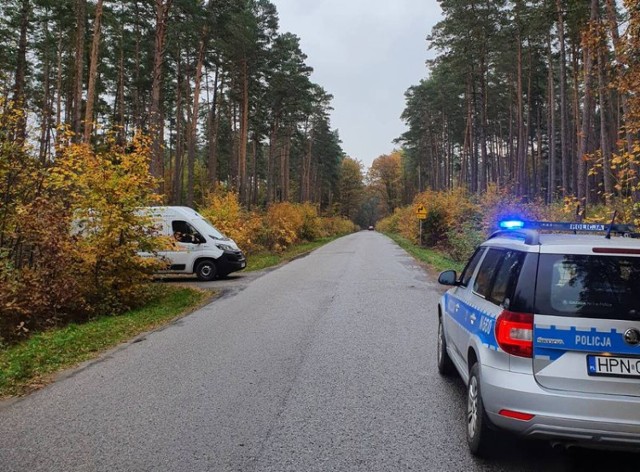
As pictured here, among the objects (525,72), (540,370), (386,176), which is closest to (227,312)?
(540,370)

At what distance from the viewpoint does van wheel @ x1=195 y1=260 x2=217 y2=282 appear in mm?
16234

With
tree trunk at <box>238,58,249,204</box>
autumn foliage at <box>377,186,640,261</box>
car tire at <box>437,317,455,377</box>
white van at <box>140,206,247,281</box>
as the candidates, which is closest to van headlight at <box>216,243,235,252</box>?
white van at <box>140,206,247,281</box>

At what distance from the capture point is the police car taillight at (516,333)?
3.21 m

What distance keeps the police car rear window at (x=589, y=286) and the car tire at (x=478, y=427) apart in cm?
80

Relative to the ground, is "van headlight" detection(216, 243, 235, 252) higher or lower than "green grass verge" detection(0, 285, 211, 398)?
higher

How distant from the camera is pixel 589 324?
313 cm

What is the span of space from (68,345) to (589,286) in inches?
287

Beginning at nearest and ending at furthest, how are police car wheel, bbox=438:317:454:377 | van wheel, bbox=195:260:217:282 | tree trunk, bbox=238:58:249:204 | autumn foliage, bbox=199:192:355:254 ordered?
1. police car wheel, bbox=438:317:454:377
2. van wheel, bbox=195:260:217:282
3. autumn foliage, bbox=199:192:355:254
4. tree trunk, bbox=238:58:249:204

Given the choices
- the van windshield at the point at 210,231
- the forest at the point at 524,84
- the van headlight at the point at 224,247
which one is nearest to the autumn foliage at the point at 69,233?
the van headlight at the point at 224,247

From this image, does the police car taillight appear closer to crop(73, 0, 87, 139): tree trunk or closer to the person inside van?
the person inside van

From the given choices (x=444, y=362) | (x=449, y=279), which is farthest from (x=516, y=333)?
(x=444, y=362)

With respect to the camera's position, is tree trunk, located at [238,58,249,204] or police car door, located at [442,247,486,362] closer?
police car door, located at [442,247,486,362]

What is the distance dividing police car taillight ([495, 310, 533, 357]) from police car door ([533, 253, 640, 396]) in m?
0.04

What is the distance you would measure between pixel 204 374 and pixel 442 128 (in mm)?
53160
